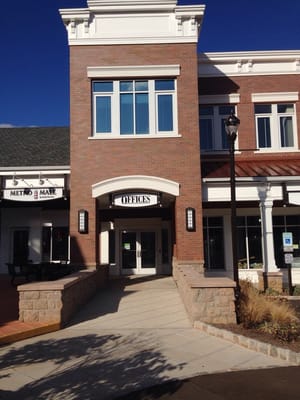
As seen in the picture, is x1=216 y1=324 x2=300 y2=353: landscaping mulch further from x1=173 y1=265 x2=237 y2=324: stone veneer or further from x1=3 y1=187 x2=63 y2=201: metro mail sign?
x1=3 y1=187 x2=63 y2=201: metro mail sign

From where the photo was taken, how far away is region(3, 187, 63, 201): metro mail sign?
14523 millimetres

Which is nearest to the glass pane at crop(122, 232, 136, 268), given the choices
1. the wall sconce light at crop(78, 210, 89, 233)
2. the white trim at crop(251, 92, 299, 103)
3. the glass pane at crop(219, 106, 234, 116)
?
the wall sconce light at crop(78, 210, 89, 233)

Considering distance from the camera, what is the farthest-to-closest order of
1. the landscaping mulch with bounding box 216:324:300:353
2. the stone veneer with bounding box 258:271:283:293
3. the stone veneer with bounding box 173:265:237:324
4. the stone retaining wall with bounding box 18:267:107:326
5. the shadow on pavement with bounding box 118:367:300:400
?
the stone veneer with bounding box 258:271:283:293 → the stone retaining wall with bounding box 18:267:107:326 → the stone veneer with bounding box 173:265:237:324 → the landscaping mulch with bounding box 216:324:300:353 → the shadow on pavement with bounding box 118:367:300:400

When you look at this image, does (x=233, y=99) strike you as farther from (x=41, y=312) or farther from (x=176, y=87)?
(x=41, y=312)

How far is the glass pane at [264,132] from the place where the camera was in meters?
17.0

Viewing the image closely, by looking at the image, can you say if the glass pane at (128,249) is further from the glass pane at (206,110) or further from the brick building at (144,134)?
the glass pane at (206,110)

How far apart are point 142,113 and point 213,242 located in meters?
6.38

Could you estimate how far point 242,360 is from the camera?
6.59 m

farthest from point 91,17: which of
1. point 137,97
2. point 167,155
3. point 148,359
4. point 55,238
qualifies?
point 148,359

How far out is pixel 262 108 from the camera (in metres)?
17.2

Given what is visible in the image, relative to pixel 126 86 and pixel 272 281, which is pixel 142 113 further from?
pixel 272 281

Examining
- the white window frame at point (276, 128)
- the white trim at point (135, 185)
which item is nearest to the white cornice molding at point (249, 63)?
the white window frame at point (276, 128)

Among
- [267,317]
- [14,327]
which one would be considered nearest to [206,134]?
[267,317]

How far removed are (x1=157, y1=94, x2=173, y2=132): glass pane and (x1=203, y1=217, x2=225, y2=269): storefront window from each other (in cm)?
480
